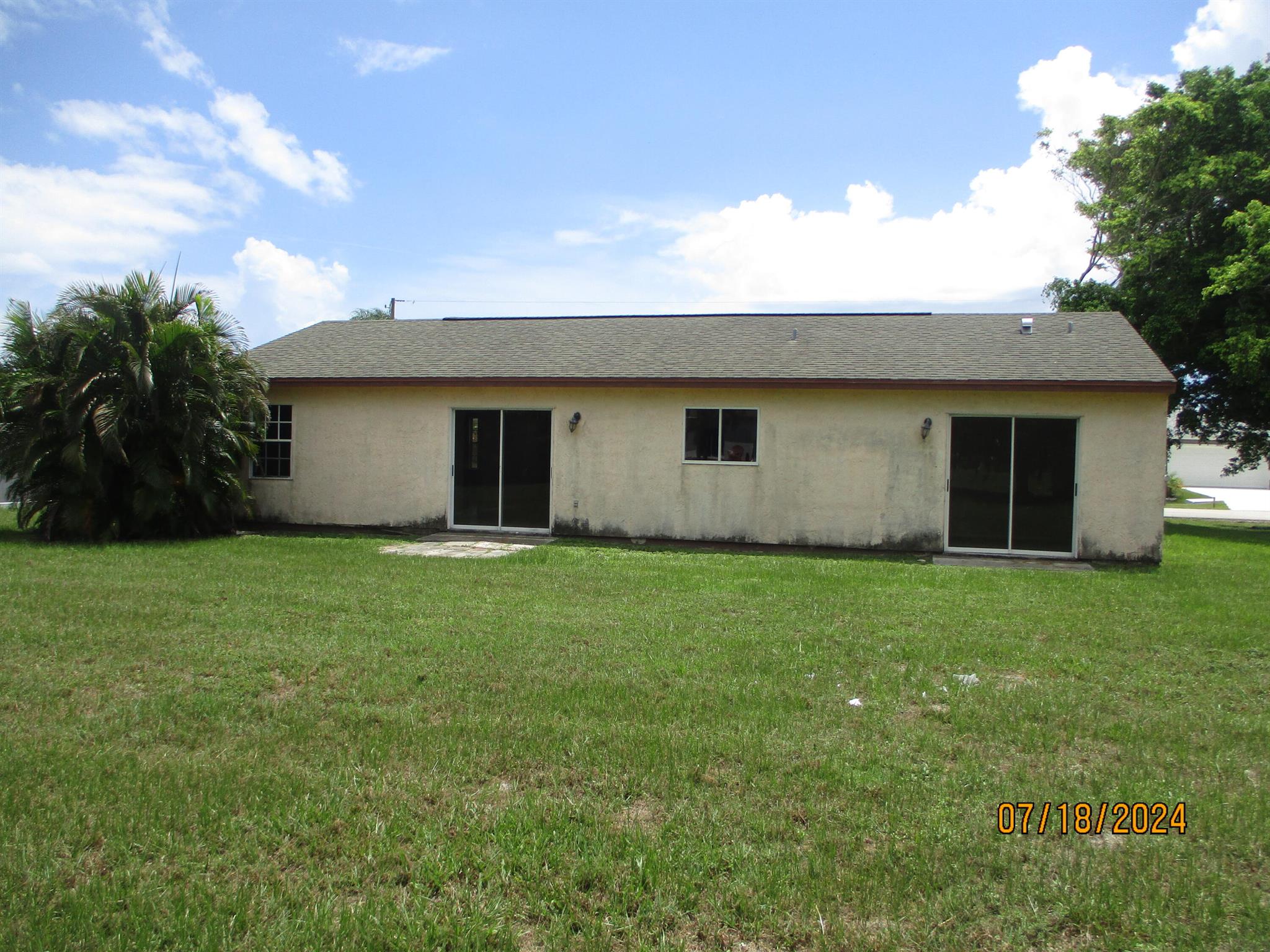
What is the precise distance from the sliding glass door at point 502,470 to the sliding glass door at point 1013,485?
6350mm

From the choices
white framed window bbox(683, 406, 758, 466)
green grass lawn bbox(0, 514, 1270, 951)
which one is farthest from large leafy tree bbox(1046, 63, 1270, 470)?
green grass lawn bbox(0, 514, 1270, 951)

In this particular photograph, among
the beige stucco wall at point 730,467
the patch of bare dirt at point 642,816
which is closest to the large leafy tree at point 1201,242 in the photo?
the beige stucco wall at point 730,467

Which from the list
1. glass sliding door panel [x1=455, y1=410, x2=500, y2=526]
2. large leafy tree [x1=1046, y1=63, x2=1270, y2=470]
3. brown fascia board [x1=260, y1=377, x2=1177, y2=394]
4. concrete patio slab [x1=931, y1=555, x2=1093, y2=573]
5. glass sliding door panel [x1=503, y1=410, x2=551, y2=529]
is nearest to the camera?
concrete patio slab [x1=931, y1=555, x2=1093, y2=573]

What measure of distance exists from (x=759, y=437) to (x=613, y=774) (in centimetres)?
968

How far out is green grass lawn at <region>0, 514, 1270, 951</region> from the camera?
307 centimetres

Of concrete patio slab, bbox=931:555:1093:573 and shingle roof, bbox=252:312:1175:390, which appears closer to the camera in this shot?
concrete patio slab, bbox=931:555:1093:573

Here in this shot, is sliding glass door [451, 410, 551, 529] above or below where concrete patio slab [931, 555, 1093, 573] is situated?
above

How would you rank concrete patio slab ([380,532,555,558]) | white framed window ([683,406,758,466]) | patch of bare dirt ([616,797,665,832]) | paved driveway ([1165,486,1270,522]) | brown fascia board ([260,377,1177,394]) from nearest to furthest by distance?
patch of bare dirt ([616,797,665,832])
concrete patio slab ([380,532,555,558])
brown fascia board ([260,377,1177,394])
white framed window ([683,406,758,466])
paved driveway ([1165,486,1270,522])

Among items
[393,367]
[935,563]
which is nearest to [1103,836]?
[935,563]

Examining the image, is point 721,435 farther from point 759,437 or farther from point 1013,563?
point 1013,563

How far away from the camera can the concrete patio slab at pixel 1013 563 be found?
38.1ft
